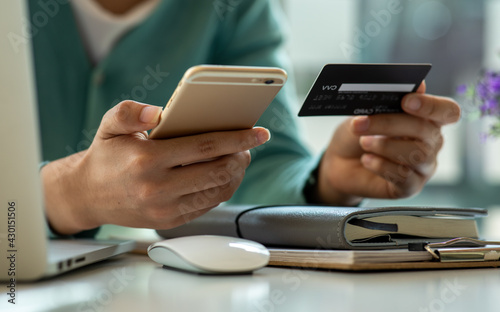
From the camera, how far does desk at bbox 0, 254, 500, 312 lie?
17.0 inches

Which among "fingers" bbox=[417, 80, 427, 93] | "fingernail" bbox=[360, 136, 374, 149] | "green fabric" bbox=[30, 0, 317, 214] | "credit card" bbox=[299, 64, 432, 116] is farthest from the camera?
"green fabric" bbox=[30, 0, 317, 214]

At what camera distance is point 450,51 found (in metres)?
2.69

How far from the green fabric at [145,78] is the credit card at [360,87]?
320 mm

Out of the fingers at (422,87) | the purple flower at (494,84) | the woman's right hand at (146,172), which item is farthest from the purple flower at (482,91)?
the woman's right hand at (146,172)

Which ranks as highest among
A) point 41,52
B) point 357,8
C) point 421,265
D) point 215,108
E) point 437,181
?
point 357,8

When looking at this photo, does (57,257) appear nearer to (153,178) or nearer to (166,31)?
(153,178)

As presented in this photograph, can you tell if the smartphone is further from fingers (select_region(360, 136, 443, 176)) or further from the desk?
fingers (select_region(360, 136, 443, 176))

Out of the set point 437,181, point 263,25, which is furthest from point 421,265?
point 437,181

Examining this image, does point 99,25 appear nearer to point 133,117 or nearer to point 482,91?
point 133,117

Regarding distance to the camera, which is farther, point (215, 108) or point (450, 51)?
point (450, 51)

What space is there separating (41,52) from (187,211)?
2.35 ft

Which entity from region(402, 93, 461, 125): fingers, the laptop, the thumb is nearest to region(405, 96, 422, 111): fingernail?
region(402, 93, 461, 125): fingers

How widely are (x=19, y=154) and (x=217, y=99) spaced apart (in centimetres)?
20

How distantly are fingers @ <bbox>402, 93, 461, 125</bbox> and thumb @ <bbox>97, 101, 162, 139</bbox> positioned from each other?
0.39 m
